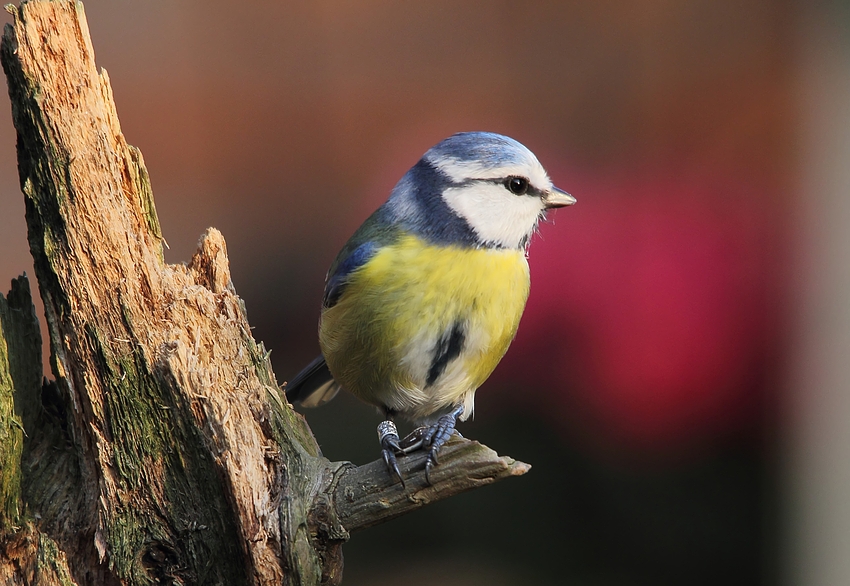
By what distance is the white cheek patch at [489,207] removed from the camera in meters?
1.25

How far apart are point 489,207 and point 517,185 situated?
0.06m

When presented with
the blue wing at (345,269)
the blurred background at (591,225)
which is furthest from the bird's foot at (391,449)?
the blurred background at (591,225)

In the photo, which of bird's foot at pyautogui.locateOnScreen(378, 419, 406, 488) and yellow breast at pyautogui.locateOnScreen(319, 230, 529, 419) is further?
yellow breast at pyautogui.locateOnScreen(319, 230, 529, 419)

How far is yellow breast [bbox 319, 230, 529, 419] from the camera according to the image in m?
1.23

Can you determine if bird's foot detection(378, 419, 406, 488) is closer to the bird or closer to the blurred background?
the bird

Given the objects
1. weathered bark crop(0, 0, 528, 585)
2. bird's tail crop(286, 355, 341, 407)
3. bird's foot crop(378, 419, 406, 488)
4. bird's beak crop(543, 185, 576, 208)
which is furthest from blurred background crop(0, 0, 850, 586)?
weathered bark crop(0, 0, 528, 585)

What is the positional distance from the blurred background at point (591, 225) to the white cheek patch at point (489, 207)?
38.2 inches

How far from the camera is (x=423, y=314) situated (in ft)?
4.01

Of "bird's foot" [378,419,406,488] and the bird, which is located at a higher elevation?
the bird

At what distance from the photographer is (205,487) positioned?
94 cm

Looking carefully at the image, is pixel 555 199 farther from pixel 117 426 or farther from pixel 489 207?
pixel 117 426

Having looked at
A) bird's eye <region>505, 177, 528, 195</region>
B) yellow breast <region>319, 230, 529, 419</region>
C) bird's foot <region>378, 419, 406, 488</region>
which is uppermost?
bird's eye <region>505, 177, 528, 195</region>

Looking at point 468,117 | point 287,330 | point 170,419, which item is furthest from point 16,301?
point 468,117

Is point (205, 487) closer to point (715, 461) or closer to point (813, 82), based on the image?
point (715, 461)
